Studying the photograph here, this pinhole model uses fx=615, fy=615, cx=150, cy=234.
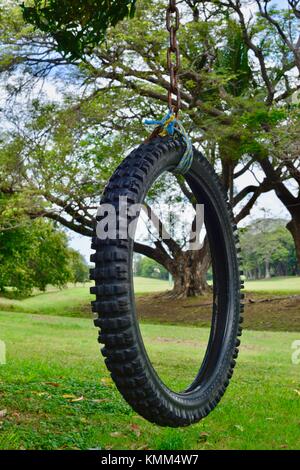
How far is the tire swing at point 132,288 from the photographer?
7.06ft

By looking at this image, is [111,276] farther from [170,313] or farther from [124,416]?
[170,313]

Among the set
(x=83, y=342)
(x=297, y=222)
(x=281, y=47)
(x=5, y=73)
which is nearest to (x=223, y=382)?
(x=83, y=342)

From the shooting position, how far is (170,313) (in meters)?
16.7

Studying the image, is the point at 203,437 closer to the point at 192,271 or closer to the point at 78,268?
the point at 192,271

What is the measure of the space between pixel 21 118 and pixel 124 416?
10.4 metres

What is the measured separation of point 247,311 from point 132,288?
45.5ft

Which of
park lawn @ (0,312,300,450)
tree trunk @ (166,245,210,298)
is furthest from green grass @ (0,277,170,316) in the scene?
park lawn @ (0,312,300,450)

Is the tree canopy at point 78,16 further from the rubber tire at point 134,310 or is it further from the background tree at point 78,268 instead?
the background tree at point 78,268

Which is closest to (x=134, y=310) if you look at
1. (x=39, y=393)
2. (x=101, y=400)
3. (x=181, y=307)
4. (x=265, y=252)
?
(x=101, y=400)

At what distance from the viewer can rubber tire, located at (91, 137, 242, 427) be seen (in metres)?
2.15

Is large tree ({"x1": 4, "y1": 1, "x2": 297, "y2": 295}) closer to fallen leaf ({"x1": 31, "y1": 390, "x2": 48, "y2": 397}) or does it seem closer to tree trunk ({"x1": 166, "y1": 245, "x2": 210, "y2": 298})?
tree trunk ({"x1": 166, "y1": 245, "x2": 210, "y2": 298})

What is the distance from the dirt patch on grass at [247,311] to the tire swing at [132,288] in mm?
10968

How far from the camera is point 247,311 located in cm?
1573

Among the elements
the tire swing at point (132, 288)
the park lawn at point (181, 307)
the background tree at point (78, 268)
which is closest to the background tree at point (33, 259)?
the background tree at point (78, 268)
